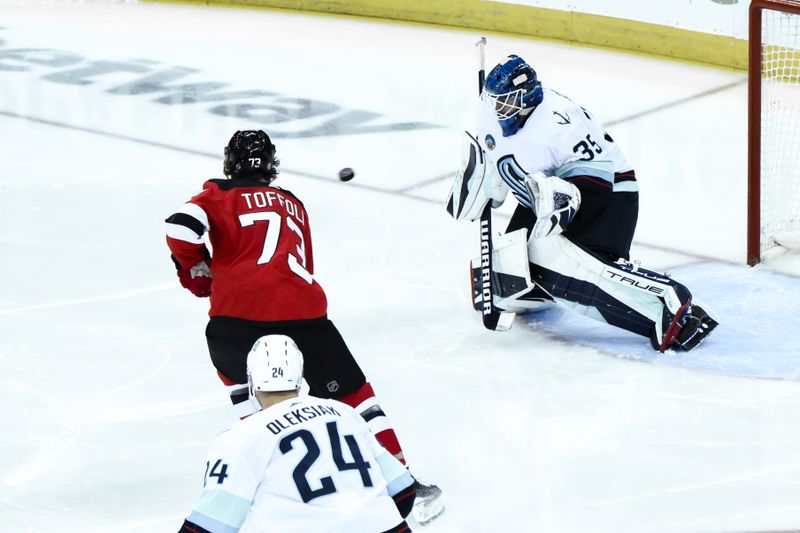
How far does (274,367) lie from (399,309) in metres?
2.25

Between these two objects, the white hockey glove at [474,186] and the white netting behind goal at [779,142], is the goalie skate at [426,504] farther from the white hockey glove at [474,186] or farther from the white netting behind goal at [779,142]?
the white netting behind goal at [779,142]

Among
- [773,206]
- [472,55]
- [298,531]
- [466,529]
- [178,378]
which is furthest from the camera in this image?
[472,55]

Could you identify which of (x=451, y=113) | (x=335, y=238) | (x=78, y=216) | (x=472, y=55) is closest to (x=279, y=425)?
(x=335, y=238)

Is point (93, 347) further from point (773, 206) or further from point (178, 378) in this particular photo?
point (773, 206)

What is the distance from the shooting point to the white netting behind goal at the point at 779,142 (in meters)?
4.86

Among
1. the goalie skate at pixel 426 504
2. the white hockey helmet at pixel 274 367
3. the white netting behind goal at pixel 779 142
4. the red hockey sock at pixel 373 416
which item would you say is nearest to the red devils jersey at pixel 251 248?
the red hockey sock at pixel 373 416

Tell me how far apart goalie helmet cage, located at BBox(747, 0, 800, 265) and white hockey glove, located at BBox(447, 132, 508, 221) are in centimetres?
112

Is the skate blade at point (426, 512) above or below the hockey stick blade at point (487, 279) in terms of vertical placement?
below

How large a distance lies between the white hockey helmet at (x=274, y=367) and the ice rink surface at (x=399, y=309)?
975 millimetres

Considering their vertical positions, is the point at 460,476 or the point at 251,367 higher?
the point at 251,367

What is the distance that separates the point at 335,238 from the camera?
5.07 m

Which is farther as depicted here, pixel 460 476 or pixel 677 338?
pixel 677 338

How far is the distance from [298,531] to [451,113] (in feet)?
16.4

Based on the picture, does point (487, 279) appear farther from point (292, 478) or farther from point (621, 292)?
point (292, 478)
